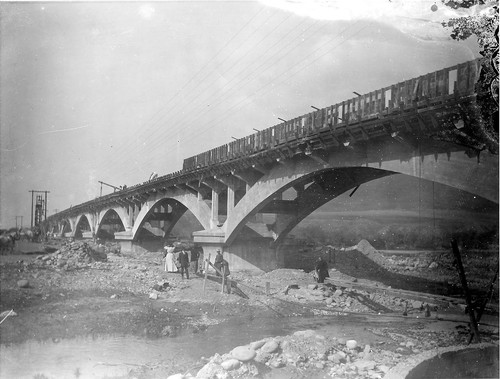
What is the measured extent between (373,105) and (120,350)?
9290mm

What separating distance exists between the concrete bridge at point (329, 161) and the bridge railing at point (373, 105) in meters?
0.03

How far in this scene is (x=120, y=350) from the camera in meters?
7.54

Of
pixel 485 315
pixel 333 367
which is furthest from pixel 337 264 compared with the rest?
pixel 333 367

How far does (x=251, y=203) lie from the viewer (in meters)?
19.0

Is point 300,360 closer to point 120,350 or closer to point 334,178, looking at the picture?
point 120,350

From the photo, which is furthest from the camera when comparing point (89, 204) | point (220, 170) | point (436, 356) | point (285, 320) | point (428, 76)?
point (89, 204)

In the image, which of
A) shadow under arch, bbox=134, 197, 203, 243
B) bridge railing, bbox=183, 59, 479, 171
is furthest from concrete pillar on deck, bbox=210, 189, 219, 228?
shadow under arch, bbox=134, 197, 203, 243

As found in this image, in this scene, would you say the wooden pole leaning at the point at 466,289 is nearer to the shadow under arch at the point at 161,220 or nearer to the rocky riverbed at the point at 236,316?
the rocky riverbed at the point at 236,316

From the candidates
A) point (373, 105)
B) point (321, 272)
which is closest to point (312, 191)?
point (321, 272)

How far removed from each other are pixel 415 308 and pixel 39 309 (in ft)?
34.9

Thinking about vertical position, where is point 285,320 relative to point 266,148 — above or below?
below

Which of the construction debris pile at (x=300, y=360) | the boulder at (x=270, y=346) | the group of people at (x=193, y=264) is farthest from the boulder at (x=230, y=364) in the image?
the group of people at (x=193, y=264)

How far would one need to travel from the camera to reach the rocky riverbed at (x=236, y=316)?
6.74 meters

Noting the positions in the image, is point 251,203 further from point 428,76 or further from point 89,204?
point 89,204
